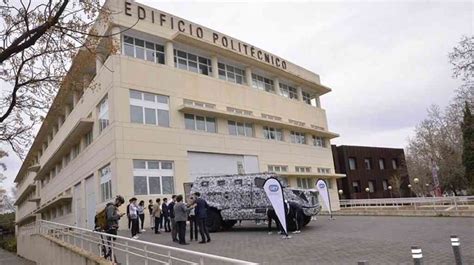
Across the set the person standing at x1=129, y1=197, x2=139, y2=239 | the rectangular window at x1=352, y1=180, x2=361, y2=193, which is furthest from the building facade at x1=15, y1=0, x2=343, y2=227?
the rectangular window at x1=352, y1=180, x2=361, y2=193

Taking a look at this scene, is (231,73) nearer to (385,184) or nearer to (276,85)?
(276,85)

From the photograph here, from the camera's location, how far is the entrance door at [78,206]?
3271 centimetres

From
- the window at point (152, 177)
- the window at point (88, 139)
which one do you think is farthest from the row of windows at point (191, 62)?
the window at point (88, 139)

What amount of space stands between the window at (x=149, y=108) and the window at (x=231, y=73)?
7.23 metres

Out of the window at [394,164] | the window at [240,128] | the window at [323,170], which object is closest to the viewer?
the window at [240,128]

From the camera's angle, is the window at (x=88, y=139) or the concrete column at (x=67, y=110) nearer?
the window at (x=88, y=139)

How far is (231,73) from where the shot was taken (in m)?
34.8

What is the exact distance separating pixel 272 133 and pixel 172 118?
11489 millimetres

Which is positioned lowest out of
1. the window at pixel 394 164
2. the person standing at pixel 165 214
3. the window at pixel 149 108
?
the person standing at pixel 165 214

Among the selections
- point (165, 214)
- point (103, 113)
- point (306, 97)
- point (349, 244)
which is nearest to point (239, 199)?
point (165, 214)

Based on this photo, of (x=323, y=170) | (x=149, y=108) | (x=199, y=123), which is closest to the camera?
(x=149, y=108)

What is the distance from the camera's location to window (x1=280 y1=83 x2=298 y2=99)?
1624 inches

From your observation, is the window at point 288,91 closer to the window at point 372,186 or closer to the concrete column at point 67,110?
the concrete column at point 67,110

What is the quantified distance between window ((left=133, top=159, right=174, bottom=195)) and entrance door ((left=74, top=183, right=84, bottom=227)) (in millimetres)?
9719
